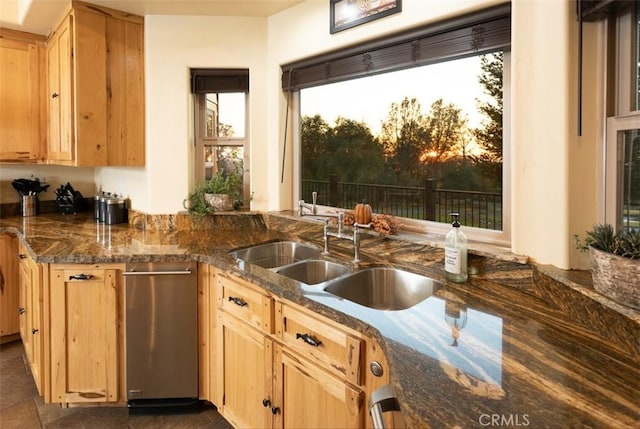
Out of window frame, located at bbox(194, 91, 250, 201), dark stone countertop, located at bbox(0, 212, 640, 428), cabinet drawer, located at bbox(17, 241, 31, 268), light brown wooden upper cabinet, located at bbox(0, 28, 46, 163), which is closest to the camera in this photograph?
dark stone countertop, located at bbox(0, 212, 640, 428)

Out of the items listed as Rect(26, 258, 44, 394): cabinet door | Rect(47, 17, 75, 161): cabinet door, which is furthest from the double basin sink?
Rect(47, 17, 75, 161): cabinet door

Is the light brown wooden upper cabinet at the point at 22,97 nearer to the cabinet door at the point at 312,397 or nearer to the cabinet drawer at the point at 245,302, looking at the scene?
the cabinet drawer at the point at 245,302

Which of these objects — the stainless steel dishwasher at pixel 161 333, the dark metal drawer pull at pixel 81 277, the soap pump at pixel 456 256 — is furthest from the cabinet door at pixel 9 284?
the soap pump at pixel 456 256

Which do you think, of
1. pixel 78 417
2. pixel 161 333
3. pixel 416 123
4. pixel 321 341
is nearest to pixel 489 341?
pixel 321 341

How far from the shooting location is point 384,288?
1.92 metres

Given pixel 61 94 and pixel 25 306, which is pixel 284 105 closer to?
pixel 61 94

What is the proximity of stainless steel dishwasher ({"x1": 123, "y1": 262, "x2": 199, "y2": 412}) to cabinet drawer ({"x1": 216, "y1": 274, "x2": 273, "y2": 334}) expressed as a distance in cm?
23

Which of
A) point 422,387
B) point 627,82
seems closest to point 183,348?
point 422,387

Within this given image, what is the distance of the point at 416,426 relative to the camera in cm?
81

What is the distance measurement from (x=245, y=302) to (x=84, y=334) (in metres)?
1.03

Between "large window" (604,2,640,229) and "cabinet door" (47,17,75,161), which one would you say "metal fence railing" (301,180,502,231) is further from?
"cabinet door" (47,17,75,161)

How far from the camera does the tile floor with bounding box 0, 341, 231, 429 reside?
224cm

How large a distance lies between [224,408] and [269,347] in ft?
2.02

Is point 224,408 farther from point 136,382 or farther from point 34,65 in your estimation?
point 34,65
